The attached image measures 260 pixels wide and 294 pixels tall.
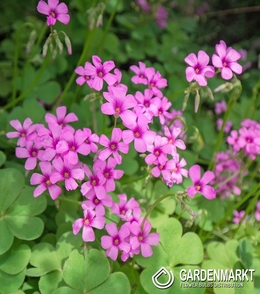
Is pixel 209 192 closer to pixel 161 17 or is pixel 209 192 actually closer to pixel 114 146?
pixel 114 146

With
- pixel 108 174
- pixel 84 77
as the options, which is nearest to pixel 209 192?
pixel 108 174

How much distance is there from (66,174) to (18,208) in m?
Answer: 0.27

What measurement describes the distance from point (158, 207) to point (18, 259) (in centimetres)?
51

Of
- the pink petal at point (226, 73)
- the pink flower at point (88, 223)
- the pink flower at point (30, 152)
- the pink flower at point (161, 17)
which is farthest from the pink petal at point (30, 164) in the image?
the pink flower at point (161, 17)

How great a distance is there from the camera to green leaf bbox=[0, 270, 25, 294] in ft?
3.75

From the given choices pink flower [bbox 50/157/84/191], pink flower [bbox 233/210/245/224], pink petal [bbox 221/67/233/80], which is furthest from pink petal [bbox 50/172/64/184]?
pink flower [bbox 233/210/245/224]

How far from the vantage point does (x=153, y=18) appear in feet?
6.94

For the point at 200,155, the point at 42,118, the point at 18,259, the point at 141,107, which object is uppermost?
the point at 141,107

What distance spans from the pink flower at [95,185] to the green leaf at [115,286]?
0.25m

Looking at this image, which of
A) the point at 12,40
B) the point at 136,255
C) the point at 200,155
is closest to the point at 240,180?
the point at 200,155

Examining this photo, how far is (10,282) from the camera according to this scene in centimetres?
116

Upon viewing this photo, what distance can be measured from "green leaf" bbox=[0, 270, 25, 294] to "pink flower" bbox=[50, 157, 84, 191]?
1.11ft

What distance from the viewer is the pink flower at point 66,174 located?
1065 millimetres

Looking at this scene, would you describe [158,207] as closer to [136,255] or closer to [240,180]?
[136,255]
